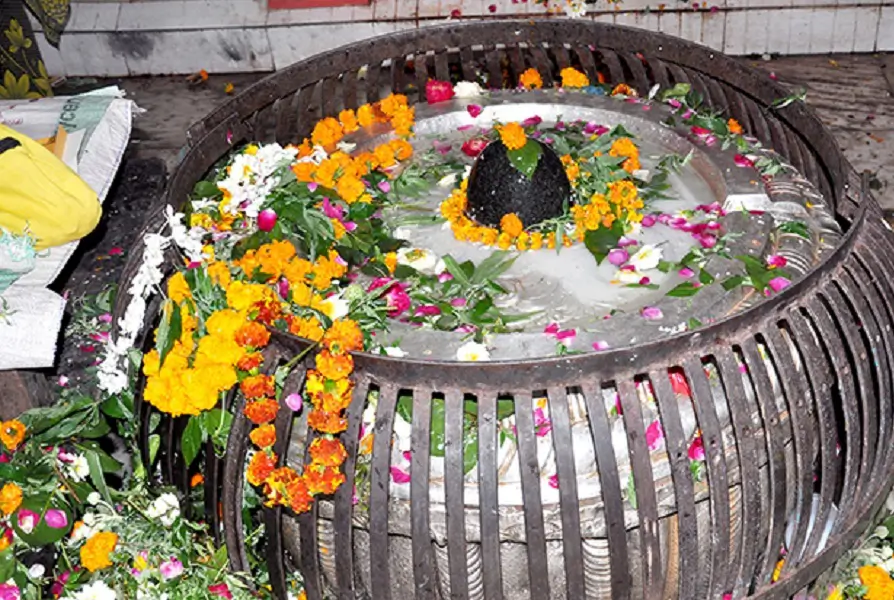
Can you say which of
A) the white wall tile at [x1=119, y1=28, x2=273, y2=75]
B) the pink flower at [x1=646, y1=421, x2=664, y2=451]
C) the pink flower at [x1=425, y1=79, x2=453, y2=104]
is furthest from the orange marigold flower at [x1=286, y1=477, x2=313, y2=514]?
the white wall tile at [x1=119, y1=28, x2=273, y2=75]

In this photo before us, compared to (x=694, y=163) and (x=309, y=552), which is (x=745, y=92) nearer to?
(x=694, y=163)

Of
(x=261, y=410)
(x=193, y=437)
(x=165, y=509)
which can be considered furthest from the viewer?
(x=165, y=509)

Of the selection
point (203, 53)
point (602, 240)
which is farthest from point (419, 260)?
point (203, 53)

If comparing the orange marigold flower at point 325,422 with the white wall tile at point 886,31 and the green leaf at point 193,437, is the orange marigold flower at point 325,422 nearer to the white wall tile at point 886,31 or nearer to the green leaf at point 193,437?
the green leaf at point 193,437

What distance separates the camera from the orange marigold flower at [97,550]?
2.63 metres

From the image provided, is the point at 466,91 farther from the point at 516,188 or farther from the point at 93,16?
the point at 93,16

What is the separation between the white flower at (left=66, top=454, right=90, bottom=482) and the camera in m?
2.93

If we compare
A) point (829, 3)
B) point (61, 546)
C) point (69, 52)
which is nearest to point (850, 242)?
point (61, 546)

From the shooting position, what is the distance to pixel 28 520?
9.01ft

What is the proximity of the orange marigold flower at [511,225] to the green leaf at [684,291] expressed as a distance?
18.2 inches

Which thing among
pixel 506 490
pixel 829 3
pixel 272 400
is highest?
pixel 829 3

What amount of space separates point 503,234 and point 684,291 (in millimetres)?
532

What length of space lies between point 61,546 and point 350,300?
40.3 inches

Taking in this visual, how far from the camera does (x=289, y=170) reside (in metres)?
3.09
